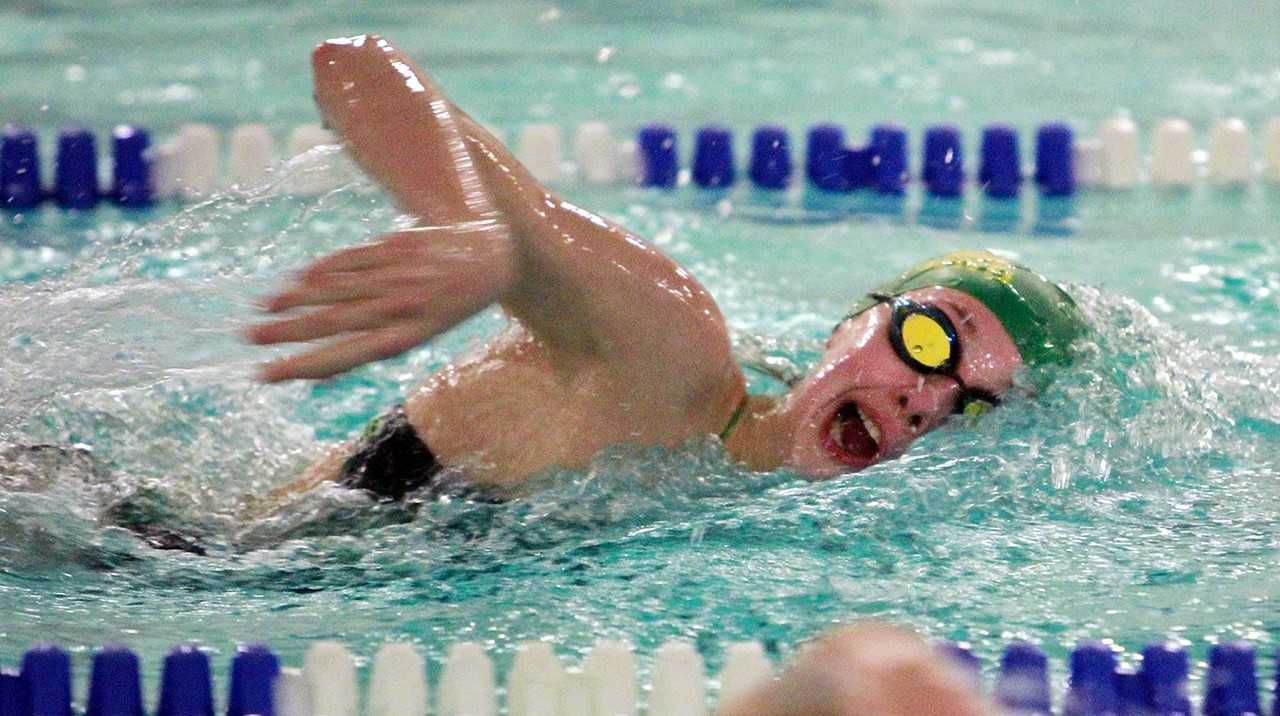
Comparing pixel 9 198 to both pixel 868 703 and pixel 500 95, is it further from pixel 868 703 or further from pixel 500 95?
pixel 868 703

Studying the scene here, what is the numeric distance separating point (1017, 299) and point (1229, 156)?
2839mm

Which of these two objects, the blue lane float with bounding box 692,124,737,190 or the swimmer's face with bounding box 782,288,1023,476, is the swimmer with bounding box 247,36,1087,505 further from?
the blue lane float with bounding box 692,124,737,190

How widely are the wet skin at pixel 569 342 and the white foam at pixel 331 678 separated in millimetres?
395

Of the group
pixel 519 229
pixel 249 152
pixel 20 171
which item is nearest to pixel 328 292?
pixel 519 229

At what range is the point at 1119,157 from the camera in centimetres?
509

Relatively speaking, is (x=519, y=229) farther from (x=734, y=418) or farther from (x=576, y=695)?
(x=576, y=695)

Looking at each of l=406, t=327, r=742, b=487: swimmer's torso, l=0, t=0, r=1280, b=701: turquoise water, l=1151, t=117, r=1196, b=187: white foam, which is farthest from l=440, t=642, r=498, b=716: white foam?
l=1151, t=117, r=1196, b=187: white foam

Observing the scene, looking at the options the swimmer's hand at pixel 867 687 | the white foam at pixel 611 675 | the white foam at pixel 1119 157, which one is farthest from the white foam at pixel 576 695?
the white foam at pixel 1119 157

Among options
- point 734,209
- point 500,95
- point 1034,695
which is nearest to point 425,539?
point 1034,695

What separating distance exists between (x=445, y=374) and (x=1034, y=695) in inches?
37.7

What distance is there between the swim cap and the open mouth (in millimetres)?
157

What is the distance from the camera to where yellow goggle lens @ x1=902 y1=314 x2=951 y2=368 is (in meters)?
2.55

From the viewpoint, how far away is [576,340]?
2398mm

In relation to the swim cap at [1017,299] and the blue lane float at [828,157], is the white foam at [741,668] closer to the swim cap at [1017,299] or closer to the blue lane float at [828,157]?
the swim cap at [1017,299]
